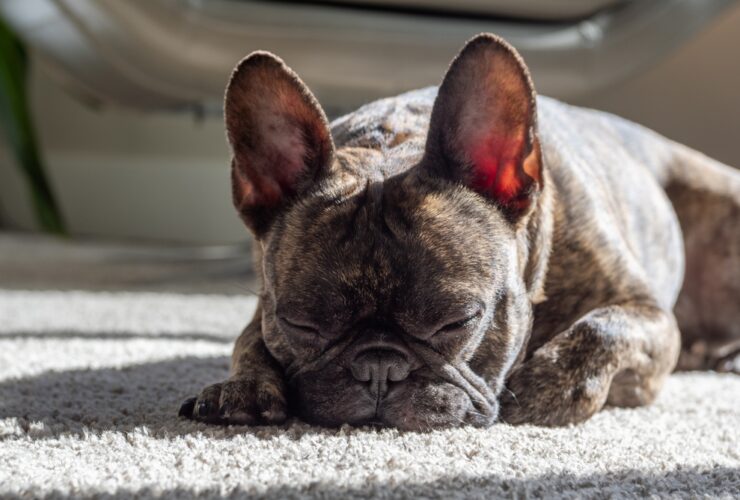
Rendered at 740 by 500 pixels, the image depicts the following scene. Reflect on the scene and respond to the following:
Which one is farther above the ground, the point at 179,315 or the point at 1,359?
the point at 1,359

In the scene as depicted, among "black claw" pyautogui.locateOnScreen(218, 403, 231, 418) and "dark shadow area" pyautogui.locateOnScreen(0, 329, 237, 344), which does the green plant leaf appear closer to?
"dark shadow area" pyautogui.locateOnScreen(0, 329, 237, 344)

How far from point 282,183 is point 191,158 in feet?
12.3

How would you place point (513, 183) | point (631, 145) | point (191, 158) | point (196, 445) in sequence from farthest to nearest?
point (191, 158) < point (631, 145) < point (513, 183) < point (196, 445)

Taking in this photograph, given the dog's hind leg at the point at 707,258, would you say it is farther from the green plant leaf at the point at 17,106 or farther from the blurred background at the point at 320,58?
the green plant leaf at the point at 17,106

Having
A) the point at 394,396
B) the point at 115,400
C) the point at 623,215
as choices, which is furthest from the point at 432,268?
the point at 623,215

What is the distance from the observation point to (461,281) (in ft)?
4.21

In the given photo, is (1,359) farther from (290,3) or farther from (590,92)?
(590,92)

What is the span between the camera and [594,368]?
1430mm

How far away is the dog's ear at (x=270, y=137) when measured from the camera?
1349mm

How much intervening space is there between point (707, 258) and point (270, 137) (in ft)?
3.69

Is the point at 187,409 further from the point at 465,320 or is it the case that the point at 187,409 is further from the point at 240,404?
the point at 465,320

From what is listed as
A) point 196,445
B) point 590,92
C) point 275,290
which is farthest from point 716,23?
point 196,445

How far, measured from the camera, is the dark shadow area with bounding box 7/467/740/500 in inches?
37.1

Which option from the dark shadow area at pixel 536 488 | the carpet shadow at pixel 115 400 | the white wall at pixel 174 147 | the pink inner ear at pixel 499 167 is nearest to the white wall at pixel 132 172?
the white wall at pixel 174 147
